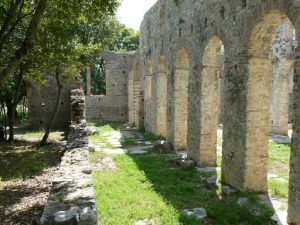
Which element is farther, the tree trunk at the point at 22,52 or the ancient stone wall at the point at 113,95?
the ancient stone wall at the point at 113,95

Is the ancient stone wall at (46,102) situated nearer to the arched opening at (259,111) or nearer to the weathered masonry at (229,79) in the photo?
the weathered masonry at (229,79)

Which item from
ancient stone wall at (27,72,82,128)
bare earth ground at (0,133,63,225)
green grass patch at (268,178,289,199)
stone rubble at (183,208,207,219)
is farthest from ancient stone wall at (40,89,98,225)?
ancient stone wall at (27,72,82,128)

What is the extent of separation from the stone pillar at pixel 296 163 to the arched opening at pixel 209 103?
4.65m

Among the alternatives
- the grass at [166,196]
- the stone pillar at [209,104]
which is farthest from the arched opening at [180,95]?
the stone pillar at [209,104]

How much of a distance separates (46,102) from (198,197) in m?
14.7

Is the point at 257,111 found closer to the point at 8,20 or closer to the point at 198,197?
the point at 198,197

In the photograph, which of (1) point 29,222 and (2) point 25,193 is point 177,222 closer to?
(1) point 29,222

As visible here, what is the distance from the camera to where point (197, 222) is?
21.8 feet

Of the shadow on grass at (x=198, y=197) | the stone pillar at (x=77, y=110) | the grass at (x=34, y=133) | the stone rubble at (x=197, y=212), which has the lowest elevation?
the stone rubble at (x=197, y=212)

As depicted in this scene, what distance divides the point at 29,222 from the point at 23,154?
22.9ft

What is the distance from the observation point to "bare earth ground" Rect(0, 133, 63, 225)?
717 centimetres

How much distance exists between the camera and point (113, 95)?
25766 mm

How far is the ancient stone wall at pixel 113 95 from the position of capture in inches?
1007

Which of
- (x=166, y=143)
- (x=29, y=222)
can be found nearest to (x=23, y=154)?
(x=166, y=143)
